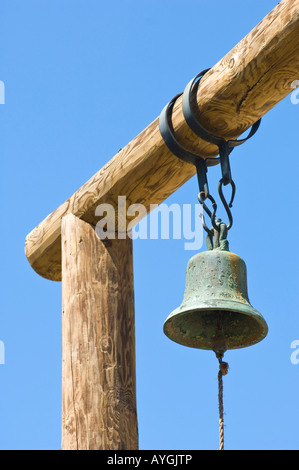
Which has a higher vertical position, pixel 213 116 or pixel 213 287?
pixel 213 116

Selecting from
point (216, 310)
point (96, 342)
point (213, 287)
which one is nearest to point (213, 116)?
point (213, 287)

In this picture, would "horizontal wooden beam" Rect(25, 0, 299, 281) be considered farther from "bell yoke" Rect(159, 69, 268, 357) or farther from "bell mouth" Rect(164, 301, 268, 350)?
"bell mouth" Rect(164, 301, 268, 350)

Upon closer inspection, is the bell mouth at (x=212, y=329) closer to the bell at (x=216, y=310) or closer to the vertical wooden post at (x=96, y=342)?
the bell at (x=216, y=310)

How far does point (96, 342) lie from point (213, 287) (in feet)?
1.80

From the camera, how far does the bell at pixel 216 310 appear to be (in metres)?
4.44

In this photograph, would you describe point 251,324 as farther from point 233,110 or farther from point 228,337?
point 233,110

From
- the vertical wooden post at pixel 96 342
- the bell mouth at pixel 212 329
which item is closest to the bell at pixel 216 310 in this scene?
the bell mouth at pixel 212 329

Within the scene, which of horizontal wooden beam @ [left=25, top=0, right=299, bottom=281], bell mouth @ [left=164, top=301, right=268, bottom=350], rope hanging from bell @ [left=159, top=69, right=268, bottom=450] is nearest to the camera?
horizontal wooden beam @ [left=25, top=0, right=299, bottom=281]

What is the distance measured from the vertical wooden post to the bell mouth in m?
0.22

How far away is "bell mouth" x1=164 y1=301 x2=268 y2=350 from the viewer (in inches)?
183

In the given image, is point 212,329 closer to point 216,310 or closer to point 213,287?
point 216,310

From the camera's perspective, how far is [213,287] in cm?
449

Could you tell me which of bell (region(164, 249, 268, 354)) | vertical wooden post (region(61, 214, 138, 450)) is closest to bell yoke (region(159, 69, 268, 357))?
bell (region(164, 249, 268, 354))
